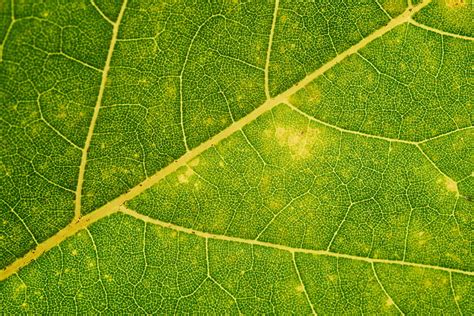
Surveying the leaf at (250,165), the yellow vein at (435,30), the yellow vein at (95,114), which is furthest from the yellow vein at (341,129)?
the yellow vein at (95,114)

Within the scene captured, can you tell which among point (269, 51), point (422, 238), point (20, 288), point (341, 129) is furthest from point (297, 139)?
point (20, 288)

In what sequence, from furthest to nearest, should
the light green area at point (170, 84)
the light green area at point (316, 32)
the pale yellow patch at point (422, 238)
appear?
the pale yellow patch at point (422, 238) < the light green area at point (316, 32) < the light green area at point (170, 84)

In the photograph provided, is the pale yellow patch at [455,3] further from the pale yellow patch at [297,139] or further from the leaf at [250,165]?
the pale yellow patch at [297,139]

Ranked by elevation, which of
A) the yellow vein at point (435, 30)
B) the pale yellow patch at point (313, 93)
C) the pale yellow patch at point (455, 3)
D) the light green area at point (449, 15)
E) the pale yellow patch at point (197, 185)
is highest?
the pale yellow patch at point (455, 3)

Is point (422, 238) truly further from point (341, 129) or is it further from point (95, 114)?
point (95, 114)

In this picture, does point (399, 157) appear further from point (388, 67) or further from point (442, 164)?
point (388, 67)

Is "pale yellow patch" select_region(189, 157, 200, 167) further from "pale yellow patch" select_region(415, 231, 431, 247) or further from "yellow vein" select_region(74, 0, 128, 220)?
"pale yellow patch" select_region(415, 231, 431, 247)

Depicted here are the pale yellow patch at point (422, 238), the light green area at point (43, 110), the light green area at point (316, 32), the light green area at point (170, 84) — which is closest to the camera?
the light green area at point (43, 110)

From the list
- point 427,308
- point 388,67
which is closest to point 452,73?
point 388,67
